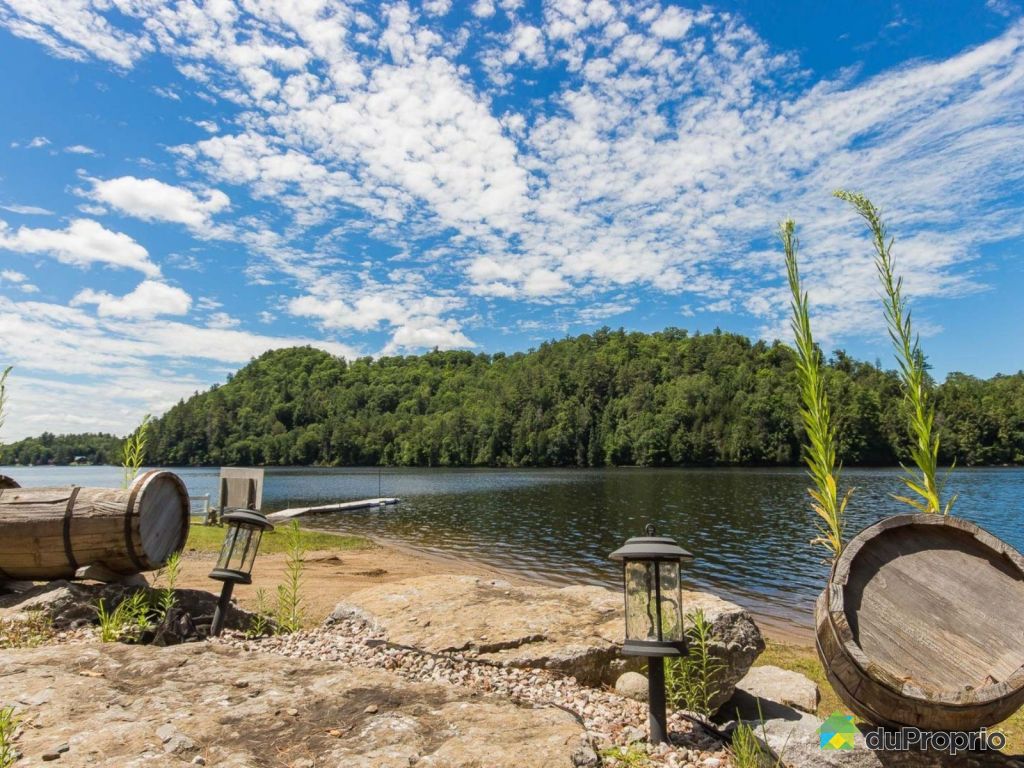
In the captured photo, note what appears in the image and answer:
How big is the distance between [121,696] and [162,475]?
390 centimetres

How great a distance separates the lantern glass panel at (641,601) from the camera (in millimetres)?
3910

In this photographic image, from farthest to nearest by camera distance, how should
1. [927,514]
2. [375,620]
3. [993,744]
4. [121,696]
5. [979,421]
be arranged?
[979,421], [375,620], [121,696], [927,514], [993,744]

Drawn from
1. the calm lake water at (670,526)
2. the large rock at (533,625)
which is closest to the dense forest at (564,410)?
the calm lake water at (670,526)

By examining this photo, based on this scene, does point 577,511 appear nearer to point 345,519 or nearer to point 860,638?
point 345,519

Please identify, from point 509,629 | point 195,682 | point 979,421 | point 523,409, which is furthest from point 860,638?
point 523,409

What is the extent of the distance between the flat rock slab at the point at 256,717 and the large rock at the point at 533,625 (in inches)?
43.3

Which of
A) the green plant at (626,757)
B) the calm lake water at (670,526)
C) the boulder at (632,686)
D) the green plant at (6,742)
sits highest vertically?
the green plant at (6,742)

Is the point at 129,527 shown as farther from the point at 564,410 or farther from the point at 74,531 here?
the point at 564,410

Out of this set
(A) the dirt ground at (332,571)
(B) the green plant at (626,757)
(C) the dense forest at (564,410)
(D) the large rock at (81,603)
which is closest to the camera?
(B) the green plant at (626,757)

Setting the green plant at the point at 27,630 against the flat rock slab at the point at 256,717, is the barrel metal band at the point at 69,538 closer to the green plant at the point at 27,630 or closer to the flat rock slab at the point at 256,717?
the green plant at the point at 27,630

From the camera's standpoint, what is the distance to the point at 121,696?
3.89 m

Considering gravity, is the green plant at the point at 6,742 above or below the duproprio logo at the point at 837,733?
above

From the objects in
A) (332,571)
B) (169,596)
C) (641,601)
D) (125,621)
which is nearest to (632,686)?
(641,601)

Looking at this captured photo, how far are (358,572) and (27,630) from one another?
1011 centimetres
